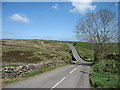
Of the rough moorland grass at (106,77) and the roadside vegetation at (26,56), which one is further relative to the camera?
the roadside vegetation at (26,56)

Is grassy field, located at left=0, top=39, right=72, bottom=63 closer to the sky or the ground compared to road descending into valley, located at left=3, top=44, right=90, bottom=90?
closer to the sky

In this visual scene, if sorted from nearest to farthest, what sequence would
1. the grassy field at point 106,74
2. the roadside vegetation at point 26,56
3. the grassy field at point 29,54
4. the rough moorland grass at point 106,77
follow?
the rough moorland grass at point 106,77
the grassy field at point 106,74
the roadside vegetation at point 26,56
the grassy field at point 29,54

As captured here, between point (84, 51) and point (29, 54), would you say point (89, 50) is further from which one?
point (29, 54)

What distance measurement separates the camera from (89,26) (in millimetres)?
40062

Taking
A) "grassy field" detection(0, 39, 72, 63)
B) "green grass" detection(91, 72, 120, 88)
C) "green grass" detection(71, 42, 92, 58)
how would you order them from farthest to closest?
"green grass" detection(71, 42, 92, 58) → "grassy field" detection(0, 39, 72, 63) → "green grass" detection(91, 72, 120, 88)

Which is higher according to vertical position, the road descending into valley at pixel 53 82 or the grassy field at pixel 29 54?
the grassy field at pixel 29 54

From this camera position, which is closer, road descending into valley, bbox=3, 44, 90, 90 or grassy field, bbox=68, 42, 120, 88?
grassy field, bbox=68, 42, 120, 88

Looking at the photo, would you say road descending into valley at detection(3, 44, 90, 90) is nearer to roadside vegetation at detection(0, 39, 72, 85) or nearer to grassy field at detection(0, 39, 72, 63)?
roadside vegetation at detection(0, 39, 72, 85)

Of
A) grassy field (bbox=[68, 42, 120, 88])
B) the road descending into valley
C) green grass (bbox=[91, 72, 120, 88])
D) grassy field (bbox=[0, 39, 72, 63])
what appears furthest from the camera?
grassy field (bbox=[0, 39, 72, 63])

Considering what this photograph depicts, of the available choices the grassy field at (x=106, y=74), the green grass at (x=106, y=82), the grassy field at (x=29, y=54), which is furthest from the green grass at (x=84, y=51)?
the green grass at (x=106, y=82)

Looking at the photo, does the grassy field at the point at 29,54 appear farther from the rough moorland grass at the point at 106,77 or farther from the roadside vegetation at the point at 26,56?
the rough moorland grass at the point at 106,77

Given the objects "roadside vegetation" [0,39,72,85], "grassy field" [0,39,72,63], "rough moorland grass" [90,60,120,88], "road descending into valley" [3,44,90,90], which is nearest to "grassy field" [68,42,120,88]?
"rough moorland grass" [90,60,120,88]

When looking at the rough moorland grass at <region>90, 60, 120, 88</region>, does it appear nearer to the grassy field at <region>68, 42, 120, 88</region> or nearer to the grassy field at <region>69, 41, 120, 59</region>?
the grassy field at <region>68, 42, 120, 88</region>

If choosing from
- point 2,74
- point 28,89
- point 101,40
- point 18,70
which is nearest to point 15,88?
point 28,89
